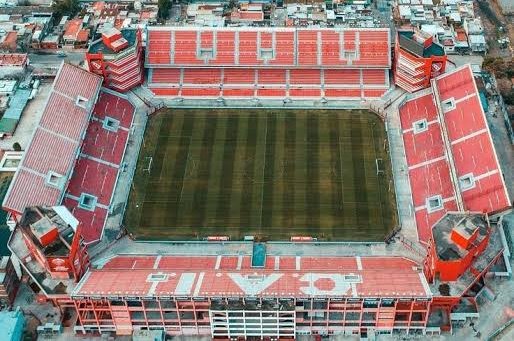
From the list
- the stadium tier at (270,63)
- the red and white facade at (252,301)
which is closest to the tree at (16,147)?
the stadium tier at (270,63)

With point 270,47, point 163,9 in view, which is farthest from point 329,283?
point 163,9

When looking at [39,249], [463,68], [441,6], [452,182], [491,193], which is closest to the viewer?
[39,249]

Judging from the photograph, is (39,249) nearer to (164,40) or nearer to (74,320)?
(74,320)

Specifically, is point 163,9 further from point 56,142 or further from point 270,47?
point 56,142

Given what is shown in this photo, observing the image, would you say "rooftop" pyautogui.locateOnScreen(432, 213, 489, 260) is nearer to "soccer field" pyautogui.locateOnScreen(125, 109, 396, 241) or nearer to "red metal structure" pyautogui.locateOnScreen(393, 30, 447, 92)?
"soccer field" pyautogui.locateOnScreen(125, 109, 396, 241)

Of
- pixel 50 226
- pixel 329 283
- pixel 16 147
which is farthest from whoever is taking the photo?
pixel 16 147

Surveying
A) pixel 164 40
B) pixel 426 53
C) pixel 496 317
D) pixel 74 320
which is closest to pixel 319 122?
pixel 426 53
